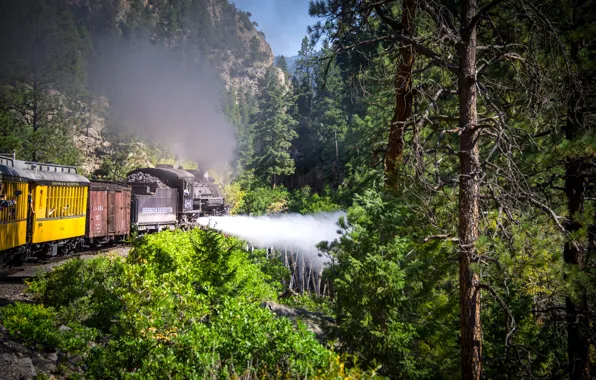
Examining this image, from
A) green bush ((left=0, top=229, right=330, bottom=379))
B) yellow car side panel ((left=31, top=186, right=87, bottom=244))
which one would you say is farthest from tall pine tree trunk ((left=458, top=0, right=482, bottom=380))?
yellow car side panel ((left=31, top=186, right=87, bottom=244))

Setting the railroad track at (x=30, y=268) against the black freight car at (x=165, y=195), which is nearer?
the railroad track at (x=30, y=268)

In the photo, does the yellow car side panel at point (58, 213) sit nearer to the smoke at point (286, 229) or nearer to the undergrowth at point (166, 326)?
the undergrowth at point (166, 326)

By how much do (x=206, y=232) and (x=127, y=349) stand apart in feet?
19.4

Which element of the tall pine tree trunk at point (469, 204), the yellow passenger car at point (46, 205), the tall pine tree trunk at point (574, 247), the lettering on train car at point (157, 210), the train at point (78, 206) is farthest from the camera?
the lettering on train car at point (157, 210)

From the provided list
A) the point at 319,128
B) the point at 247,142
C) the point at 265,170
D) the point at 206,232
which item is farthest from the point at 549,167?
the point at 247,142

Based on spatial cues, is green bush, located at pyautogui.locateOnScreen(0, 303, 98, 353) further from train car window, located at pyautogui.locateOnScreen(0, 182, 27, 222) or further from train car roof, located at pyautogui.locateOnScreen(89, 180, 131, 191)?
train car roof, located at pyautogui.locateOnScreen(89, 180, 131, 191)

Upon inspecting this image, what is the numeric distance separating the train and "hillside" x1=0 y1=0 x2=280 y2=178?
1277 centimetres

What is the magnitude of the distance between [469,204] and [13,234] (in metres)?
12.3

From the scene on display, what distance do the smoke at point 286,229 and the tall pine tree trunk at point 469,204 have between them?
402 inches

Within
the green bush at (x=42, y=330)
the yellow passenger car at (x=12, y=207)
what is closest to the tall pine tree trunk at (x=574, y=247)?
the green bush at (x=42, y=330)

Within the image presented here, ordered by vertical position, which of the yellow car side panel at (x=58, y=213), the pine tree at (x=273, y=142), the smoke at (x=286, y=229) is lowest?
the smoke at (x=286, y=229)

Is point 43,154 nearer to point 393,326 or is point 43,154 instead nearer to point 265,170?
point 265,170

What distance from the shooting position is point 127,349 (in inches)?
241

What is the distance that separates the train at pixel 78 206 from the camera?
12039 mm
